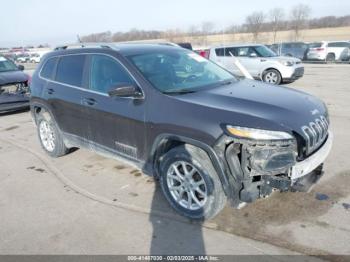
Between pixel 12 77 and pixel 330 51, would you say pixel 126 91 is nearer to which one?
pixel 12 77

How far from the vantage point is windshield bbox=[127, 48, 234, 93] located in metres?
4.18

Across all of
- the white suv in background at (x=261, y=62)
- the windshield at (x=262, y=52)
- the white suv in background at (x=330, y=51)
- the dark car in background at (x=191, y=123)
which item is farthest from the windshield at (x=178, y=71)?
the white suv in background at (x=330, y=51)

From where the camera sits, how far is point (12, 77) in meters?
10.2

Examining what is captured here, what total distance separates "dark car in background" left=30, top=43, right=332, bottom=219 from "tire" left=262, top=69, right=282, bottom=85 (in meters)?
9.05

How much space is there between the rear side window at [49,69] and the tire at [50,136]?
2.05 ft

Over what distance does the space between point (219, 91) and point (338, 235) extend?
1916 mm

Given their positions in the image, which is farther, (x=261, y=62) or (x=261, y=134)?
(x=261, y=62)

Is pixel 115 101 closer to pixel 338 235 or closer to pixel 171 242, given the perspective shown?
pixel 171 242

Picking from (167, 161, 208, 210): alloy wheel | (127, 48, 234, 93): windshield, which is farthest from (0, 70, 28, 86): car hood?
(167, 161, 208, 210): alloy wheel

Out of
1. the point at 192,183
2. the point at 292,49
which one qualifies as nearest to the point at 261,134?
the point at 192,183

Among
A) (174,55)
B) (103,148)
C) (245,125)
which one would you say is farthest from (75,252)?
(174,55)

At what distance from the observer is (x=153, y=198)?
4.37 meters

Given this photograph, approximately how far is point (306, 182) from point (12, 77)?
9.04 meters

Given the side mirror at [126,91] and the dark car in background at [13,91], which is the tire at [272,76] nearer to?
the dark car in background at [13,91]
